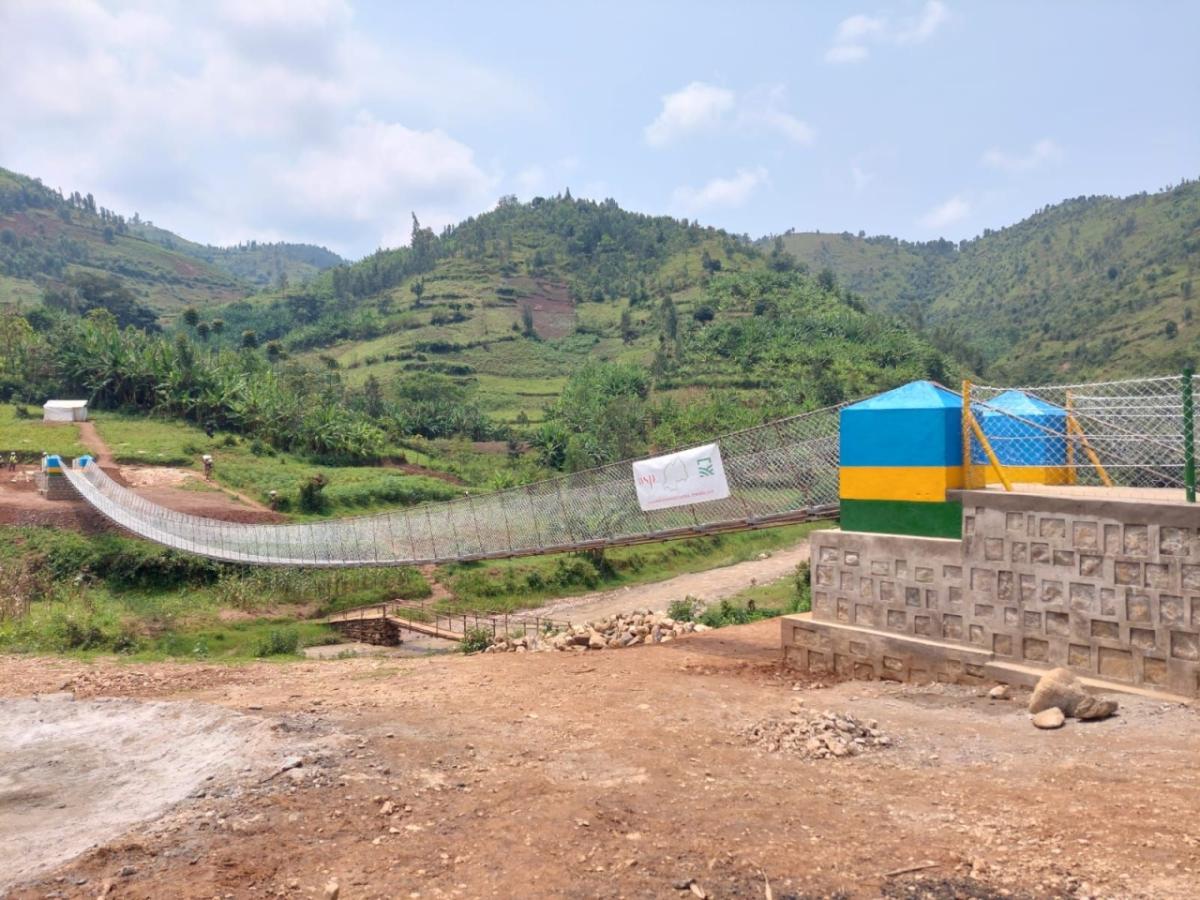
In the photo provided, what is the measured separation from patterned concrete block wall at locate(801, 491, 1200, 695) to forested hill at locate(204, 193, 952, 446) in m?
28.6

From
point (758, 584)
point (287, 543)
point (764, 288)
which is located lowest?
point (758, 584)

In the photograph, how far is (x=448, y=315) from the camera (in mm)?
76188

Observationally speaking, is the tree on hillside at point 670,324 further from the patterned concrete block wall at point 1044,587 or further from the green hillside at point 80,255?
the green hillside at point 80,255

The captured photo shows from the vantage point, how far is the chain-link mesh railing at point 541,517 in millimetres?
9188

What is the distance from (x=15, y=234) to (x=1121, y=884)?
468 ft

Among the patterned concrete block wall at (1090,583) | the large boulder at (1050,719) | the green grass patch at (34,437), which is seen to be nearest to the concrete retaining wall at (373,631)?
the patterned concrete block wall at (1090,583)

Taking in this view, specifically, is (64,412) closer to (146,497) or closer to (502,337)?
(146,497)

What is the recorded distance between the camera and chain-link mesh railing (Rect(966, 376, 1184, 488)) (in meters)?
6.41

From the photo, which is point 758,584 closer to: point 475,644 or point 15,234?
point 475,644

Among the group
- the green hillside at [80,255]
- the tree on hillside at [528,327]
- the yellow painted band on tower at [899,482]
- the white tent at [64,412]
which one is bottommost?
the yellow painted band on tower at [899,482]

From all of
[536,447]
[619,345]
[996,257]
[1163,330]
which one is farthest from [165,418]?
[996,257]

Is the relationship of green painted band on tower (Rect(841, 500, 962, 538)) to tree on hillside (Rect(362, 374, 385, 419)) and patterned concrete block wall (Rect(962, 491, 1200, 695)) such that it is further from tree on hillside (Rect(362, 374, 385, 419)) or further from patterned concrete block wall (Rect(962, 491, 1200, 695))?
tree on hillside (Rect(362, 374, 385, 419))

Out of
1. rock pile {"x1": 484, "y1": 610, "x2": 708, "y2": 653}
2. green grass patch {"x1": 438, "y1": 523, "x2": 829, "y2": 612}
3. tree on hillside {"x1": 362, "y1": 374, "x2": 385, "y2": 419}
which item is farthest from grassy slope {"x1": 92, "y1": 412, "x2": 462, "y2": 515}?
rock pile {"x1": 484, "y1": 610, "x2": 708, "y2": 653}

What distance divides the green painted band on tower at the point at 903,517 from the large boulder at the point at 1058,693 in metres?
1.54
